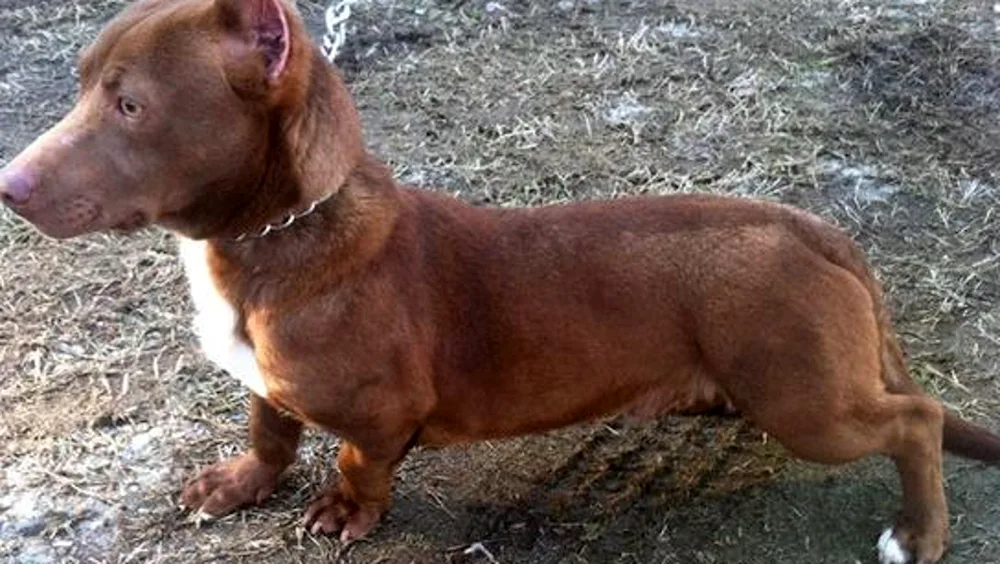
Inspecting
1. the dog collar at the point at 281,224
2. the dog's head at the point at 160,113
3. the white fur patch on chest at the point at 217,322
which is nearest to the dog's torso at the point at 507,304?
the white fur patch on chest at the point at 217,322

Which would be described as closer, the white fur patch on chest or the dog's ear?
the dog's ear

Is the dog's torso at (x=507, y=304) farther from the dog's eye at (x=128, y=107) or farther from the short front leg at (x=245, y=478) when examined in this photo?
the dog's eye at (x=128, y=107)

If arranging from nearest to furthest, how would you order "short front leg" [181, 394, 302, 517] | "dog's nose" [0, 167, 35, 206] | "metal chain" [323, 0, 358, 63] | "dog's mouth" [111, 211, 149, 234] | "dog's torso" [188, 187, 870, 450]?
"dog's nose" [0, 167, 35, 206] → "dog's mouth" [111, 211, 149, 234] → "dog's torso" [188, 187, 870, 450] → "short front leg" [181, 394, 302, 517] → "metal chain" [323, 0, 358, 63]

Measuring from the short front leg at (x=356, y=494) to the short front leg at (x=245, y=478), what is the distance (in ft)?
0.53

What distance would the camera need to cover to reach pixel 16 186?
3.39m

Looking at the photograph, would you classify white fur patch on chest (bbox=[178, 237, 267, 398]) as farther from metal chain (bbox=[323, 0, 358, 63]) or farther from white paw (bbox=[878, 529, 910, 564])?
metal chain (bbox=[323, 0, 358, 63])

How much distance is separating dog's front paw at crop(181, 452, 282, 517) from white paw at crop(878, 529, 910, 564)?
1.88 meters

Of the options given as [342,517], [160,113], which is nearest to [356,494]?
[342,517]

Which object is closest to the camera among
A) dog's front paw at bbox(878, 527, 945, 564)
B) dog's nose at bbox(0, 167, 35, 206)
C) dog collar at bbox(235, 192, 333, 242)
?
dog's nose at bbox(0, 167, 35, 206)

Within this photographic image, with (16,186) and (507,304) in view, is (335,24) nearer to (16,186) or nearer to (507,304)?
(507,304)

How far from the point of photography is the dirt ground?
4.52m

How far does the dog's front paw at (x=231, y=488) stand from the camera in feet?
14.9

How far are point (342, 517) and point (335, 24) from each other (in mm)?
3258

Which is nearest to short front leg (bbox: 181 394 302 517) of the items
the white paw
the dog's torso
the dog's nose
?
the dog's torso
